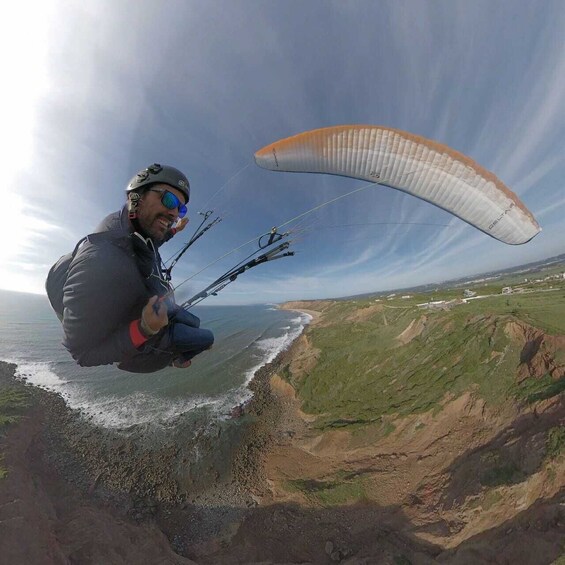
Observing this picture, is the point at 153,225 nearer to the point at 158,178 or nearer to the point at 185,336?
the point at 158,178

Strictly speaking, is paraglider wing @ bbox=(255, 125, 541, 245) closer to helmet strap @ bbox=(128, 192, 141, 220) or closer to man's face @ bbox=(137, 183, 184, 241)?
man's face @ bbox=(137, 183, 184, 241)

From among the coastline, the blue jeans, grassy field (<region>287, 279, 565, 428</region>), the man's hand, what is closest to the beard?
the man's hand

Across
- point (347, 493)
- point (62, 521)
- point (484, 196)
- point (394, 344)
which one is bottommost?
point (62, 521)

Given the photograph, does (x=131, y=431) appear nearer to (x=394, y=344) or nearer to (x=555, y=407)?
(x=394, y=344)

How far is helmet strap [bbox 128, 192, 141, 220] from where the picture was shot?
2736mm

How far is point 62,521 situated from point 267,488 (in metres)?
9.38

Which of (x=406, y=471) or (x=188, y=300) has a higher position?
(x=188, y=300)

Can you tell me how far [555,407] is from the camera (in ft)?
32.4

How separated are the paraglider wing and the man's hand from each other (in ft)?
24.2

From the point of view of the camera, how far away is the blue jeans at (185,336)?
358 cm

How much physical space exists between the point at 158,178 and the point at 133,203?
1.30 ft

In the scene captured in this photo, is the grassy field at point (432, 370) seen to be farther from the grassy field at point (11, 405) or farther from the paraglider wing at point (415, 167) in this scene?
the grassy field at point (11, 405)

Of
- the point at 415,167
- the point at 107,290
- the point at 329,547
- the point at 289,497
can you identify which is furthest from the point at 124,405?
the point at 415,167

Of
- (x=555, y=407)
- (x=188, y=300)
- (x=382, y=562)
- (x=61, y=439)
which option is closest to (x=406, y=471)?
(x=382, y=562)
